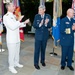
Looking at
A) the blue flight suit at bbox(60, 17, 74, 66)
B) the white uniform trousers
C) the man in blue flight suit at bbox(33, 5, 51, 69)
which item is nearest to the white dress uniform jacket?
the white uniform trousers

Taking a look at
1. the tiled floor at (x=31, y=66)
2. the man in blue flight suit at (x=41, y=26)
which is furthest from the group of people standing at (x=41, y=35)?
the tiled floor at (x=31, y=66)

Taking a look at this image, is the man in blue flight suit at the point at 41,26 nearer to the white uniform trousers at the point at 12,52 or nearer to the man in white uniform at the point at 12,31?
the man in white uniform at the point at 12,31

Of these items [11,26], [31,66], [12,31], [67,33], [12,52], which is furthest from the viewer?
[31,66]

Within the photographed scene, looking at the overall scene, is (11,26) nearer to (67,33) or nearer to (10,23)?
(10,23)

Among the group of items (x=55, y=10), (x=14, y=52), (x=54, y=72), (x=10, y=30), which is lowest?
(x=54, y=72)

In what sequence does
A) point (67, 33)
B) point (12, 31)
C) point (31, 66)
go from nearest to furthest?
point (12, 31) < point (67, 33) < point (31, 66)

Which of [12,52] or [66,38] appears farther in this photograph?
[66,38]

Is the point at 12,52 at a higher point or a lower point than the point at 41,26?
lower

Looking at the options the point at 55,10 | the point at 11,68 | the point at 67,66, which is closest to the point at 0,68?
Result: the point at 11,68

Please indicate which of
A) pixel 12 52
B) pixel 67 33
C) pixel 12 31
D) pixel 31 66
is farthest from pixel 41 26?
pixel 31 66

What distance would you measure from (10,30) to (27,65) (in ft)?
4.26

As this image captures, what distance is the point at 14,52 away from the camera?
15.6 feet

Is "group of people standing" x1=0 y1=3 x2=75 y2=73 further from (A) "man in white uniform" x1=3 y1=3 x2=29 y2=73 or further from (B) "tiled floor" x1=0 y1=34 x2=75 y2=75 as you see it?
(B) "tiled floor" x1=0 y1=34 x2=75 y2=75

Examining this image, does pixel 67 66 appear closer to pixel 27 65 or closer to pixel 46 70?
pixel 46 70
